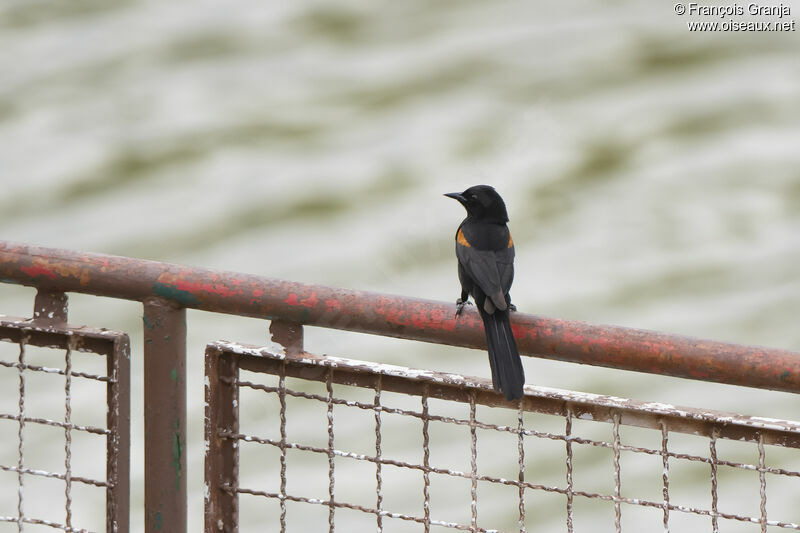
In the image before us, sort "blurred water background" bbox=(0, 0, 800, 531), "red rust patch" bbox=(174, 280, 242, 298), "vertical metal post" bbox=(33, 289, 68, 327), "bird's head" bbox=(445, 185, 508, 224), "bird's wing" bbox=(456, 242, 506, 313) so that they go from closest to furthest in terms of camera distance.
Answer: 1. "red rust patch" bbox=(174, 280, 242, 298)
2. "vertical metal post" bbox=(33, 289, 68, 327)
3. "bird's wing" bbox=(456, 242, 506, 313)
4. "bird's head" bbox=(445, 185, 508, 224)
5. "blurred water background" bbox=(0, 0, 800, 531)

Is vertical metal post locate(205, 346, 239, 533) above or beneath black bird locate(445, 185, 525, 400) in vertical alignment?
beneath

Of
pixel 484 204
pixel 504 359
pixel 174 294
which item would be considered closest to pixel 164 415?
pixel 174 294

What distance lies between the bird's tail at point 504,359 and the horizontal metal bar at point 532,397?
Result: 2 cm

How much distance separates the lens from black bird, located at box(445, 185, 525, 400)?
2.39 meters

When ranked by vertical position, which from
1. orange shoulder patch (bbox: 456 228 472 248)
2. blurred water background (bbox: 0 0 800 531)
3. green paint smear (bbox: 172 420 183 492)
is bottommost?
green paint smear (bbox: 172 420 183 492)

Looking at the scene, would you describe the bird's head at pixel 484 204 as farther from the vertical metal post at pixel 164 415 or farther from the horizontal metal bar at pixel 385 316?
the vertical metal post at pixel 164 415

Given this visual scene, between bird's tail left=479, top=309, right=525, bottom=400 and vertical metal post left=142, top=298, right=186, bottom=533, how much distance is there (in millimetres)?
564

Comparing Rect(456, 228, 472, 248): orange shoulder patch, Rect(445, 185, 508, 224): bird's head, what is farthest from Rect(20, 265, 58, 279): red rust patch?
Rect(445, 185, 508, 224): bird's head

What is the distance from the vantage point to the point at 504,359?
2373mm

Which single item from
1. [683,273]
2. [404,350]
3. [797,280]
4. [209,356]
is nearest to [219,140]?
[404,350]

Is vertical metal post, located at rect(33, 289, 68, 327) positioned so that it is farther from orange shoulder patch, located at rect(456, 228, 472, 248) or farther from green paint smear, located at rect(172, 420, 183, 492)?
orange shoulder patch, located at rect(456, 228, 472, 248)

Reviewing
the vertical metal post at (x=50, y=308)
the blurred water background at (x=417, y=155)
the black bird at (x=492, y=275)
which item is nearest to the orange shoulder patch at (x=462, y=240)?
the black bird at (x=492, y=275)

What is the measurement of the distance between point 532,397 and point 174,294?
2.21ft

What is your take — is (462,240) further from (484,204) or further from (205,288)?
(205,288)
